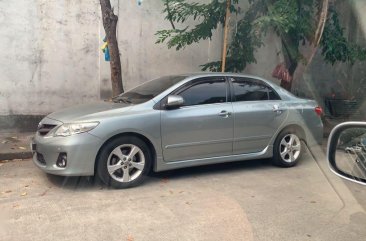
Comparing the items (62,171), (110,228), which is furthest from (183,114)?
(110,228)

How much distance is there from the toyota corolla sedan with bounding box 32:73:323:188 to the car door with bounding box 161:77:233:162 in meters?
0.01

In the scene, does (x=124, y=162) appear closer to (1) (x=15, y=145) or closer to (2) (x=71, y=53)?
(1) (x=15, y=145)

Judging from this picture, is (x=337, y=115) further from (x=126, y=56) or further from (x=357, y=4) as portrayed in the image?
(x=126, y=56)

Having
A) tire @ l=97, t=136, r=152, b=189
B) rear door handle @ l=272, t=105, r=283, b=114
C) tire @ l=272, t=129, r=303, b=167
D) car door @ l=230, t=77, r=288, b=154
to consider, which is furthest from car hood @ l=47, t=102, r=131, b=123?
tire @ l=272, t=129, r=303, b=167

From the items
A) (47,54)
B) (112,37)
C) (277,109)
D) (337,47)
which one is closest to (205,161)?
(277,109)

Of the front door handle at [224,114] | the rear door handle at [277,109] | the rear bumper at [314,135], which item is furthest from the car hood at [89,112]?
the rear bumper at [314,135]

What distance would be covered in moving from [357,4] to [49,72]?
787 cm

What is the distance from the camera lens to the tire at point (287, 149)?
635 cm

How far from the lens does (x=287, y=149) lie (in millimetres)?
6414

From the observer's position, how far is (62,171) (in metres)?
4.95

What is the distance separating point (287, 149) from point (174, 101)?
6.87 feet

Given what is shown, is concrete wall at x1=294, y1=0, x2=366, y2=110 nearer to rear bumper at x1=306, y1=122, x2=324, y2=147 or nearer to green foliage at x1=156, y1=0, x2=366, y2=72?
green foliage at x1=156, y1=0, x2=366, y2=72

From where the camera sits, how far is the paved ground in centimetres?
393

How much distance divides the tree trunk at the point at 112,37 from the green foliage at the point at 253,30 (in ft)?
3.57
